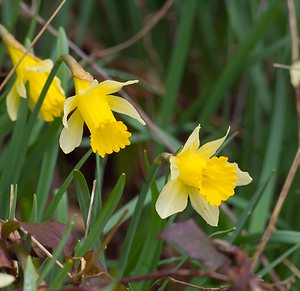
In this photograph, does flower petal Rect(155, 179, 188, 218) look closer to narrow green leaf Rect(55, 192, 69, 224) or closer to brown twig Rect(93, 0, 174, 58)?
narrow green leaf Rect(55, 192, 69, 224)

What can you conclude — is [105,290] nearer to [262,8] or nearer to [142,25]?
[262,8]

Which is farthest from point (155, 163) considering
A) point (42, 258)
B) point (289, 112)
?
point (289, 112)

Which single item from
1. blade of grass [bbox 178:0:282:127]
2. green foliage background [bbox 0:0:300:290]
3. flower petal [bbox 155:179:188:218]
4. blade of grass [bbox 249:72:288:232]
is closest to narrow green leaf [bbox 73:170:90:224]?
green foliage background [bbox 0:0:300:290]

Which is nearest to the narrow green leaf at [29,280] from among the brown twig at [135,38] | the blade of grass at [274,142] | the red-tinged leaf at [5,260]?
the red-tinged leaf at [5,260]

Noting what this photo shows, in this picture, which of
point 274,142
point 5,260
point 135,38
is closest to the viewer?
point 5,260

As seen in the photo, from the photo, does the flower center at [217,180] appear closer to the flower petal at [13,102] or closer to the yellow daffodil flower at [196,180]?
the yellow daffodil flower at [196,180]

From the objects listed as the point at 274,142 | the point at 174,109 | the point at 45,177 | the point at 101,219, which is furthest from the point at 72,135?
the point at 174,109

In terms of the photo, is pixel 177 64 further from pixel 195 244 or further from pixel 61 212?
pixel 195 244
